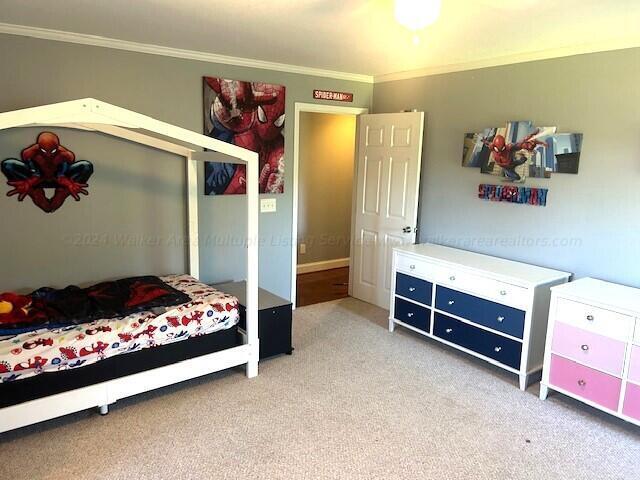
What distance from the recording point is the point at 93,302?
311 centimetres

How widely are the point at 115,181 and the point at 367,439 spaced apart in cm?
255

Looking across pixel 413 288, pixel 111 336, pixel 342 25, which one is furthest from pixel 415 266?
pixel 111 336

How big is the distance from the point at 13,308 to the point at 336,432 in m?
2.06

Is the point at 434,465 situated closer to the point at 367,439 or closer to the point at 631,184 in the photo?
the point at 367,439

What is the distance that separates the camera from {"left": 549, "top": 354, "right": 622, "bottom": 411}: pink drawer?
281 cm

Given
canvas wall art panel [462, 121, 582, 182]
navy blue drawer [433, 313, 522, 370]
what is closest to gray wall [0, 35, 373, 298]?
canvas wall art panel [462, 121, 582, 182]

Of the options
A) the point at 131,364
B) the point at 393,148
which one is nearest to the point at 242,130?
the point at 393,148

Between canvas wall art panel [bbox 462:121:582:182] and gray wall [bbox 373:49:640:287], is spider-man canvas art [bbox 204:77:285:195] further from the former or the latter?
canvas wall art panel [bbox 462:121:582:182]

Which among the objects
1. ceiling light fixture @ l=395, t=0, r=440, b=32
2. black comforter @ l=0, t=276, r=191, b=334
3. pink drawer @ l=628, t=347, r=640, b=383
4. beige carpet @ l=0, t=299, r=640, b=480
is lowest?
beige carpet @ l=0, t=299, r=640, b=480

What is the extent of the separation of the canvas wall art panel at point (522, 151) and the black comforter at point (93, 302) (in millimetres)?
2556

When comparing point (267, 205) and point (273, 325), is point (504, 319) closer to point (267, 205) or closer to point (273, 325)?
point (273, 325)

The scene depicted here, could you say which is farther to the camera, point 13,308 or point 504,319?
point 504,319

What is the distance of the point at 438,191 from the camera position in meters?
4.37

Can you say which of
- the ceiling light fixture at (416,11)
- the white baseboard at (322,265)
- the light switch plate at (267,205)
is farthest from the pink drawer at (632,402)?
the white baseboard at (322,265)
